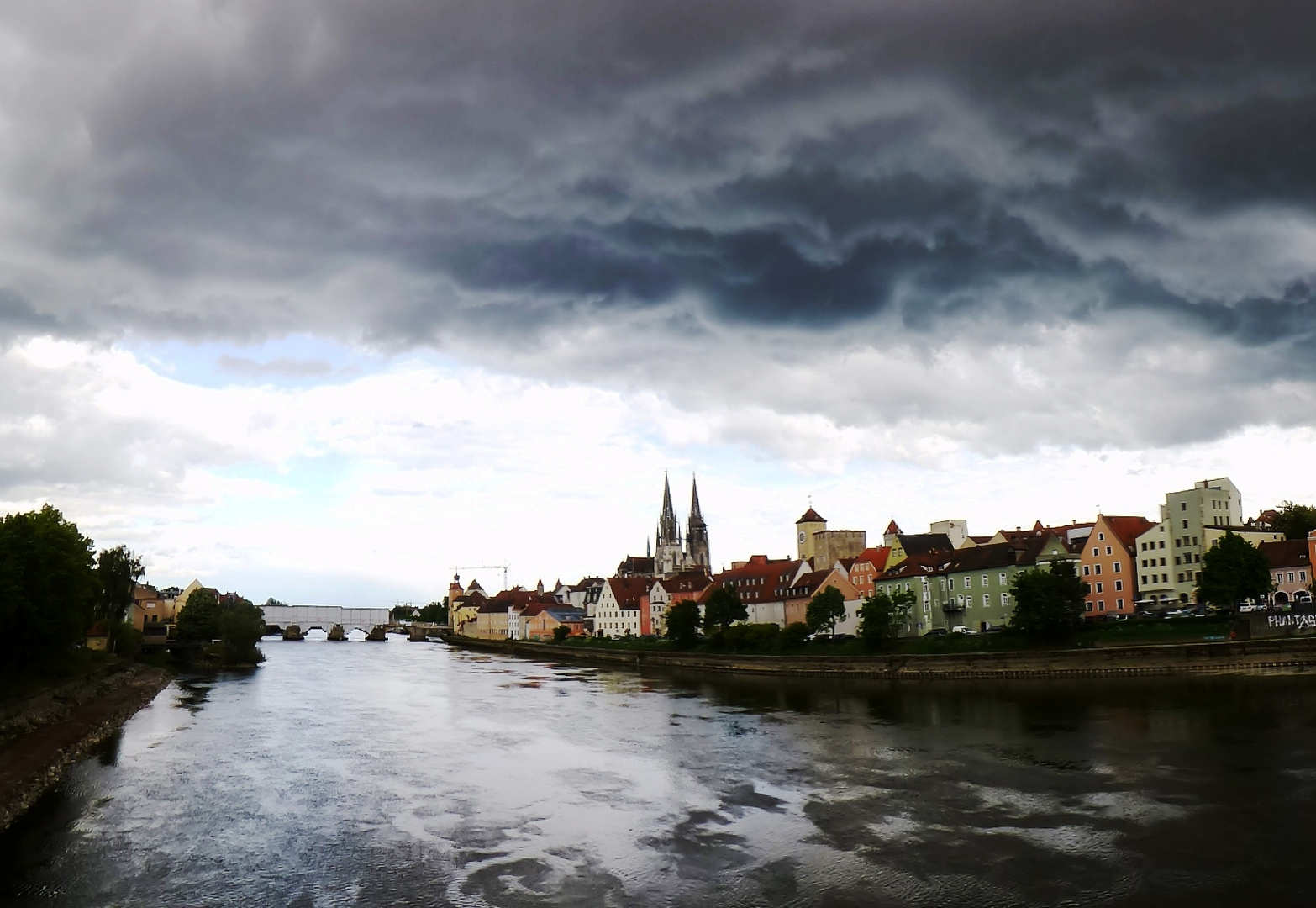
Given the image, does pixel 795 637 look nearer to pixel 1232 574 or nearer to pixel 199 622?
pixel 1232 574

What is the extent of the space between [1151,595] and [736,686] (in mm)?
39868

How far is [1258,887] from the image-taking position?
20641mm

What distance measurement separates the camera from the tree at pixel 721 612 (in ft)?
339

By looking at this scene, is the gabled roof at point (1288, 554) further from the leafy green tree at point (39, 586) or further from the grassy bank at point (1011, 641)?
the leafy green tree at point (39, 586)

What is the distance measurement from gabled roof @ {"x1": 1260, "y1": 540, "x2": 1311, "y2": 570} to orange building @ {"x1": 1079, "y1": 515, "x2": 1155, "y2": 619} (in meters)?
10.4

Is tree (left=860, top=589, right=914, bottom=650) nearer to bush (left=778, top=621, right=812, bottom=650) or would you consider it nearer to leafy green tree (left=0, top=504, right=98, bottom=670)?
bush (left=778, top=621, right=812, bottom=650)

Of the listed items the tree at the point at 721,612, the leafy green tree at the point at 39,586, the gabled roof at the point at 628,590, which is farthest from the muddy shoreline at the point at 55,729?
the gabled roof at the point at 628,590

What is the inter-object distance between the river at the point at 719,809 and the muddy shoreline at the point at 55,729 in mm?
1080

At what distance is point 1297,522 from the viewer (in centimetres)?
9981

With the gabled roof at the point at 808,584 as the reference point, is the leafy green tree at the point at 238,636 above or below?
below

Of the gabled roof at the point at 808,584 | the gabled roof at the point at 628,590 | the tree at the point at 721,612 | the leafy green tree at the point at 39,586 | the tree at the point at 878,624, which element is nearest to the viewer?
the leafy green tree at the point at 39,586

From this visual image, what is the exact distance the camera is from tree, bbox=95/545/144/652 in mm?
96156

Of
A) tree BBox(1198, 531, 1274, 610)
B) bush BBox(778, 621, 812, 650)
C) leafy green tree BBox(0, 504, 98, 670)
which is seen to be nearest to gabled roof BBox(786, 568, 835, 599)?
bush BBox(778, 621, 812, 650)

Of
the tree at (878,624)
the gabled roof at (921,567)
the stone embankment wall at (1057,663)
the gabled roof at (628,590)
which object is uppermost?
the gabled roof at (921,567)
